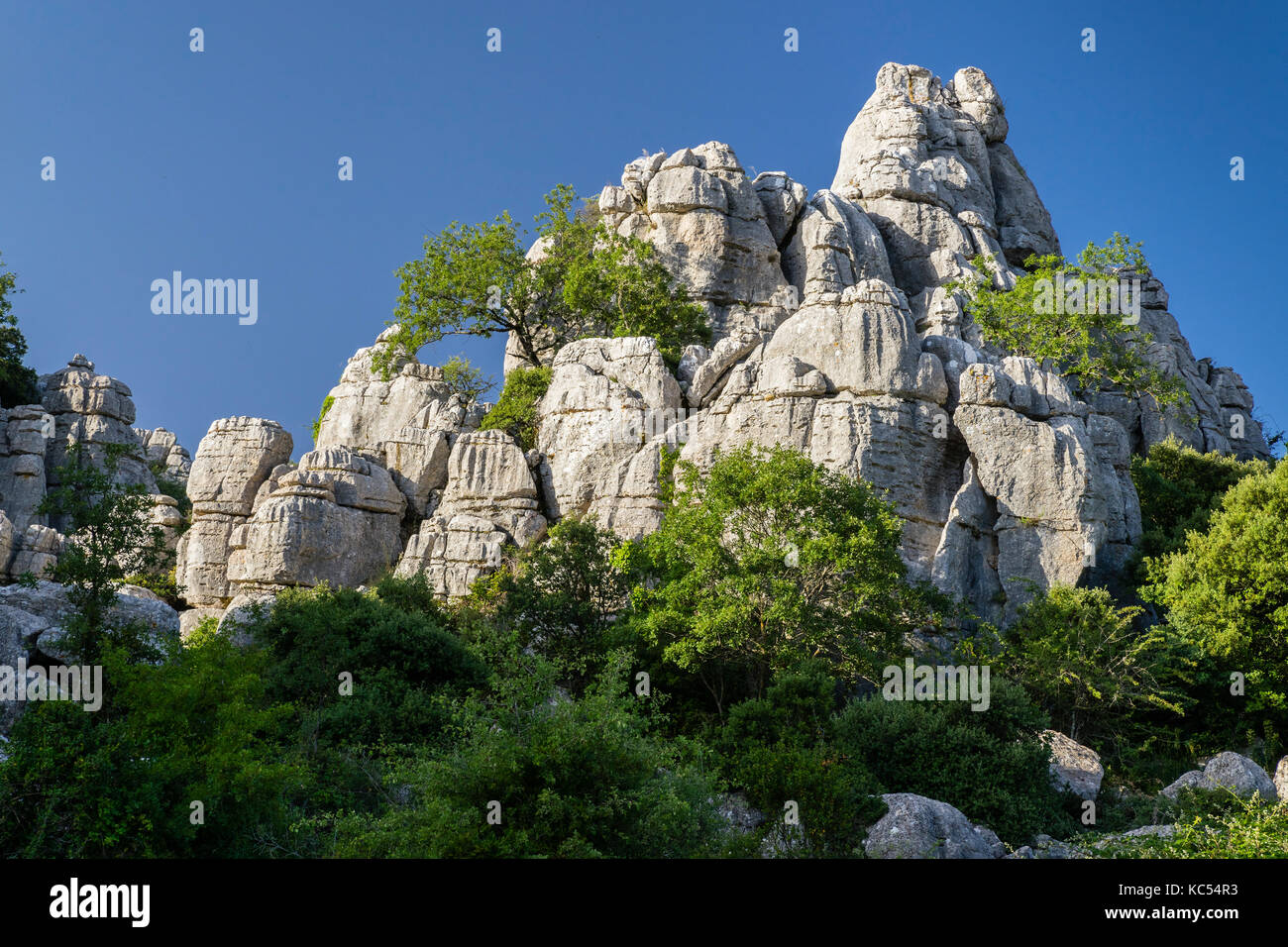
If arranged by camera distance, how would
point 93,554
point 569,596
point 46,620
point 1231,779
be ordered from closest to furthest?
point 1231,779 → point 93,554 → point 46,620 → point 569,596

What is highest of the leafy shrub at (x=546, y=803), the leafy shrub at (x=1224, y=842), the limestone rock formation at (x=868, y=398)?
the limestone rock formation at (x=868, y=398)

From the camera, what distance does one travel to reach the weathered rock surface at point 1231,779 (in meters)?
23.5

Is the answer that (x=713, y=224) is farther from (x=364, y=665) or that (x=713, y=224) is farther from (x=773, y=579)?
(x=364, y=665)

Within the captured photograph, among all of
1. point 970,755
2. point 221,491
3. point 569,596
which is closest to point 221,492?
point 221,491

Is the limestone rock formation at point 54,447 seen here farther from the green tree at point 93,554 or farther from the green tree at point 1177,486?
the green tree at point 1177,486

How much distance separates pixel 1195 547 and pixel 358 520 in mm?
27301

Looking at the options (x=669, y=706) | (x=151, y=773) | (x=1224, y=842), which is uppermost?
(x=151, y=773)

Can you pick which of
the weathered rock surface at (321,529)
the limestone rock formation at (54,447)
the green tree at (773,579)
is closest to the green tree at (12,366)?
the limestone rock formation at (54,447)

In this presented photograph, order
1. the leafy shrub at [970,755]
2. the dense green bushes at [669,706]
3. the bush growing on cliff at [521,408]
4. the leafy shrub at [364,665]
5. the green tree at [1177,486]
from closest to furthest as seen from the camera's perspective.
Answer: the dense green bushes at [669,706] < the leafy shrub at [970,755] < the leafy shrub at [364,665] < the green tree at [1177,486] < the bush growing on cliff at [521,408]

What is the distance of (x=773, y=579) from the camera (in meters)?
26.7

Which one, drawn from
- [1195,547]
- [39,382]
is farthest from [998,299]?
[39,382]

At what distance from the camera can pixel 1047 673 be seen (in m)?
28.7

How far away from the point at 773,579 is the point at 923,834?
912 cm

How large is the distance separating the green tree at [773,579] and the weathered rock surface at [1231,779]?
7.39 metres
